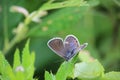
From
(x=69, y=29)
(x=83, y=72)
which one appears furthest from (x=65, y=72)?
(x=69, y=29)

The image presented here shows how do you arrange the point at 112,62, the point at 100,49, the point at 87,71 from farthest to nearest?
the point at 100,49 < the point at 112,62 < the point at 87,71

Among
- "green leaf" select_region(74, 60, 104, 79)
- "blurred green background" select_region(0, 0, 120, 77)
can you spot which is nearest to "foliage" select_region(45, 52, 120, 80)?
"green leaf" select_region(74, 60, 104, 79)

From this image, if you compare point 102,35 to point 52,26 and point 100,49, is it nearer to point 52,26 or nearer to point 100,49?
point 100,49

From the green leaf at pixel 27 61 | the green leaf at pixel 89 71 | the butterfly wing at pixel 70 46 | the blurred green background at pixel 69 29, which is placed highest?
the butterfly wing at pixel 70 46

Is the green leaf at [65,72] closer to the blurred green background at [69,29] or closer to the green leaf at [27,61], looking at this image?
the green leaf at [27,61]

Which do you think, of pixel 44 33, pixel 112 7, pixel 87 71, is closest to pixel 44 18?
pixel 44 33

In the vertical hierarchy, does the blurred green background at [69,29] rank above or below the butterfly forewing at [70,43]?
below

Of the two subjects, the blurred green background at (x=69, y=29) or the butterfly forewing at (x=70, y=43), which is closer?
the butterfly forewing at (x=70, y=43)

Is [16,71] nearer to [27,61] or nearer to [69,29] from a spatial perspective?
[27,61]

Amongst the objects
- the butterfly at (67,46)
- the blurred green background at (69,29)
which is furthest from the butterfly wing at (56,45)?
the blurred green background at (69,29)
